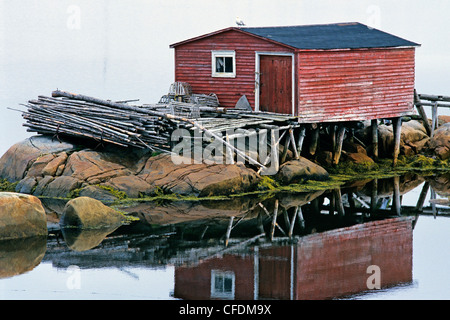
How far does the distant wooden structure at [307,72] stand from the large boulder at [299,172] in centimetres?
137

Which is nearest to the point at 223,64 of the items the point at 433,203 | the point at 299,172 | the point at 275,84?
the point at 275,84

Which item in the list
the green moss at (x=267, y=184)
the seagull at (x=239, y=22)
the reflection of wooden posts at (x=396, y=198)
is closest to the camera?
the reflection of wooden posts at (x=396, y=198)

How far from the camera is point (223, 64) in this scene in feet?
105

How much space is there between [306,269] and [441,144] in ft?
49.7

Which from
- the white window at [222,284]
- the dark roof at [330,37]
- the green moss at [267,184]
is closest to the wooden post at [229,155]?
the green moss at [267,184]

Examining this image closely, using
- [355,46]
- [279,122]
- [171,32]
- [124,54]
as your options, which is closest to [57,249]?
[279,122]

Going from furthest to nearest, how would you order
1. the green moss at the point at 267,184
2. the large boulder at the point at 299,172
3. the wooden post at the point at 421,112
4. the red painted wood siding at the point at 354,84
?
the wooden post at the point at 421,112 < the red painted wood siding at the point at 354,84 < the large boulder at the point at 299,172 < the green moss at the point at 267,184

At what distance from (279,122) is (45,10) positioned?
69009mm

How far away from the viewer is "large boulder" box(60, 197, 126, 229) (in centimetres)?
2459

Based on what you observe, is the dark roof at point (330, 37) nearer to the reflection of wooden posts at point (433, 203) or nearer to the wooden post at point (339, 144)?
the wooden post at point (339, 144)

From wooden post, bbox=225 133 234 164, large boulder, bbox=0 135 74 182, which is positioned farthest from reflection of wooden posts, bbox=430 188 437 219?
large boulder, bbox=0 135 74 182

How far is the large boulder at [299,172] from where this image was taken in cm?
2975

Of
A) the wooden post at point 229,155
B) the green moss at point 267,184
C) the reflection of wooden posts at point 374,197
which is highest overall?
the wooden post at point 229,155

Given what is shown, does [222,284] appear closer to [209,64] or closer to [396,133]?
[209,64]
